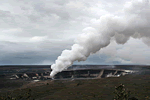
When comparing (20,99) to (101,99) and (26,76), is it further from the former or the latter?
(26,76)

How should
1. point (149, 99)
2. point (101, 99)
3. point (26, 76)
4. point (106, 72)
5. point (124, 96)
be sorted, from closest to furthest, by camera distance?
point (124, 96)
point (149, 99)
point (101, 99)
point (26, 76)
point (106, 72)

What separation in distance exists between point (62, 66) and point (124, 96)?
133ft

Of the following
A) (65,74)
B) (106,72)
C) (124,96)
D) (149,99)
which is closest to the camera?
(124,96)

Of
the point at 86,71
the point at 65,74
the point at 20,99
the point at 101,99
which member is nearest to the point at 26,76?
the point at 65,74

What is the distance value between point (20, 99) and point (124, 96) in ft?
77.2

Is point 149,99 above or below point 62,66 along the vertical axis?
below

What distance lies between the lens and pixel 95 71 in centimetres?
13625

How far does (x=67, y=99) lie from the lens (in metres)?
34.9

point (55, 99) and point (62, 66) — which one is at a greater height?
point (62, 66)

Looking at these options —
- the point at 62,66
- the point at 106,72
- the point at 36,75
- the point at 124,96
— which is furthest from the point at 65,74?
the point at 124,96

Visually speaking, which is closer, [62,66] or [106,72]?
[62,66]

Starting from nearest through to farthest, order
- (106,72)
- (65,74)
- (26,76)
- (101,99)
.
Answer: (101,99) → (26,76) → (65,74) → (106,72)

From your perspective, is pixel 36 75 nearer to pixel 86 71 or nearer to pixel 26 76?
pixel 26 76

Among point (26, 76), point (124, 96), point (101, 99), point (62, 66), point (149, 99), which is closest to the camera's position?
point (124, 96)
